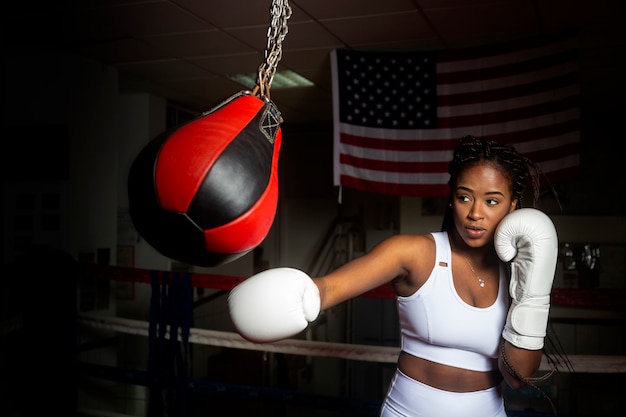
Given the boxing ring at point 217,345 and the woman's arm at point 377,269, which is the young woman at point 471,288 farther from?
the boxing ring at point 217,345

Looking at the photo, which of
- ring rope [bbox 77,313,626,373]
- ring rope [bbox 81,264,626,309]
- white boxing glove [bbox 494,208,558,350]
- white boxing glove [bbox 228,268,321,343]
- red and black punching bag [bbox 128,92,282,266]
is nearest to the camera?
red and black punching bag [bbox 128,92,282,266]

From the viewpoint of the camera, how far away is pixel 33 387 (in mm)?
2762

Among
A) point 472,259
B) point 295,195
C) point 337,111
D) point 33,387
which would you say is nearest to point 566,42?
point 337,111

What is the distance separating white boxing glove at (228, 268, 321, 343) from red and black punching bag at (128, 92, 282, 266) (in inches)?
3.7

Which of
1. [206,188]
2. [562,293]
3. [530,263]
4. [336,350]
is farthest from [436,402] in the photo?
[562,293]

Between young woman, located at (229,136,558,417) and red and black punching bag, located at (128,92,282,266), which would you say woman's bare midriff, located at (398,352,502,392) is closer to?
young woman, located at (229,136,558,417)

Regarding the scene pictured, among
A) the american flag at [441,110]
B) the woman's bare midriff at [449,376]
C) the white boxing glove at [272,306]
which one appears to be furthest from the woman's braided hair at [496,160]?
the american flag at [441,110]

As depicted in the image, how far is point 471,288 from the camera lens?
159 cm

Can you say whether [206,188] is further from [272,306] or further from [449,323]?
[449,323]

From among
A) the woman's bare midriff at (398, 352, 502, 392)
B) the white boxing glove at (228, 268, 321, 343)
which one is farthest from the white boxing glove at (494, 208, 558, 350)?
the white boxing glove at (228, 268, 321, 343)

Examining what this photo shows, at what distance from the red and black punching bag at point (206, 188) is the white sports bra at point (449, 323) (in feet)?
1.97

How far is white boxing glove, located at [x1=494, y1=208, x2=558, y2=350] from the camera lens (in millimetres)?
1436

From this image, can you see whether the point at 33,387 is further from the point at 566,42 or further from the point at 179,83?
the point at 566,42

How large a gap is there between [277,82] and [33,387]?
336cm
